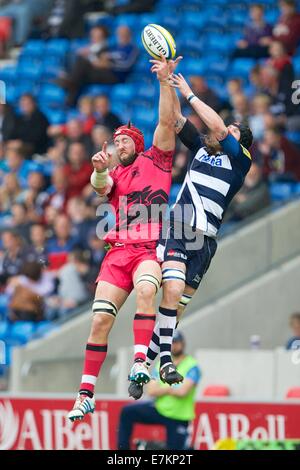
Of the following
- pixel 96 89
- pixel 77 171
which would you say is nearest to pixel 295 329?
pixel 77 171

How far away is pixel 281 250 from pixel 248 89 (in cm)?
309

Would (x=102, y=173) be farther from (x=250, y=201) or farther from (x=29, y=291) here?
(x=29, y=291)

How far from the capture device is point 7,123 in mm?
21281

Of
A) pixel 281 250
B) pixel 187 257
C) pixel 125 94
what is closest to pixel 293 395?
pixel 281 250

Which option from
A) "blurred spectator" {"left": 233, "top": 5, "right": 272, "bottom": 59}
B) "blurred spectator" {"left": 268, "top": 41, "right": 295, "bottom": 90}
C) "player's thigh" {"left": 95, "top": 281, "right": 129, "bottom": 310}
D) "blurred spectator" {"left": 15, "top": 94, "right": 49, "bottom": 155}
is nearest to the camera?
"player's thigh" {"left": 95, "top": 281, "right": 129, "bottom": 310}

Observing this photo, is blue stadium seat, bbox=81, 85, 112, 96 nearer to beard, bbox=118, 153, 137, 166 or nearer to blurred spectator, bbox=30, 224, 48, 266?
blurred spectator, bbox=30, 224, 48, 266

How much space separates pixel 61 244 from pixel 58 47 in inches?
224

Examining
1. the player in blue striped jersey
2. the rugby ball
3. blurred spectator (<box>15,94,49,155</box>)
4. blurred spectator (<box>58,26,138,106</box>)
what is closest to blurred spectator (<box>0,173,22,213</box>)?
blurred spectator (<box>15,94,49,155</box>)

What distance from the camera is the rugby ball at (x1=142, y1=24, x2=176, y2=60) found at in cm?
1088

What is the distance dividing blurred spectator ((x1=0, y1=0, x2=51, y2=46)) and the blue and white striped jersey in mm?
13387

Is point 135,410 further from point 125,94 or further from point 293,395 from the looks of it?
point 125,94

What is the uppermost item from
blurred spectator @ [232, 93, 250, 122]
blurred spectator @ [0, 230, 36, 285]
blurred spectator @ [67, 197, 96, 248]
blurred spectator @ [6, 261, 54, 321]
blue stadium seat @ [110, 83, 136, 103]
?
blue stadium seat @ [110, 83, 136, 103]

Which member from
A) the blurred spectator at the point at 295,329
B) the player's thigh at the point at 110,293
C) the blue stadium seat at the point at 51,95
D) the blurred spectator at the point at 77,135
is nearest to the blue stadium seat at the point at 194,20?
the blue stadium seat at the point at 51,95
